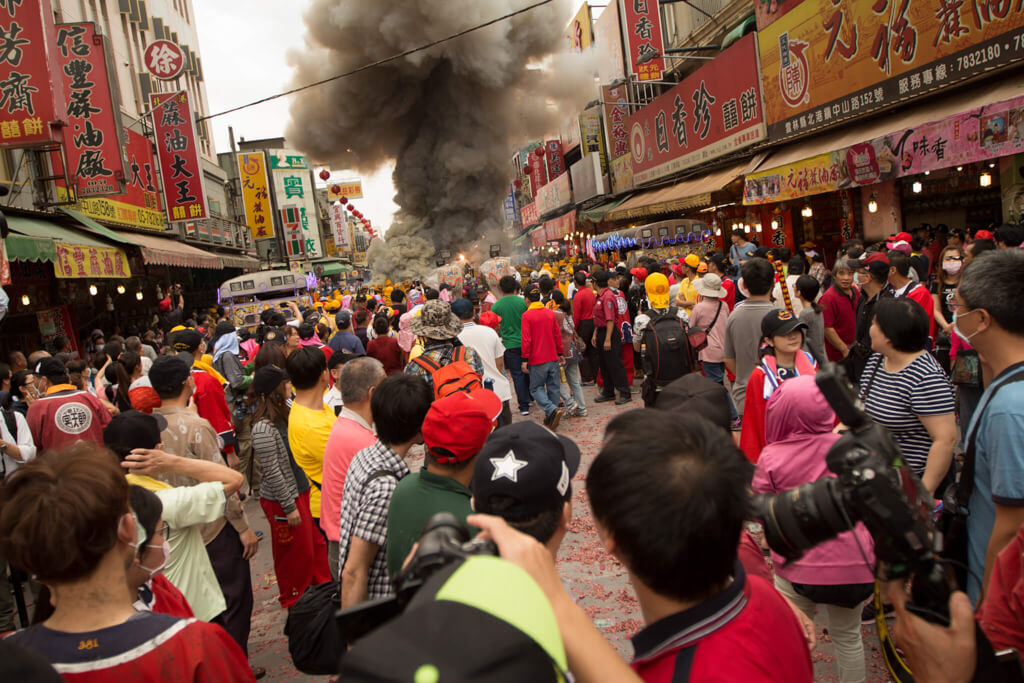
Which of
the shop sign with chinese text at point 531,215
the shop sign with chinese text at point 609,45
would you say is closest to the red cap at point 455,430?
the shop sign with chinese text at point 609,45

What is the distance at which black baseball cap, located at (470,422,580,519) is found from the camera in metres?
1.77

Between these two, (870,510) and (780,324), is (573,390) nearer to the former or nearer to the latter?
(780,324)

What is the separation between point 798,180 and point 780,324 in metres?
10.3

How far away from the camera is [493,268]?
19297 mm

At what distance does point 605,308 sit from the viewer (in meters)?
8.41

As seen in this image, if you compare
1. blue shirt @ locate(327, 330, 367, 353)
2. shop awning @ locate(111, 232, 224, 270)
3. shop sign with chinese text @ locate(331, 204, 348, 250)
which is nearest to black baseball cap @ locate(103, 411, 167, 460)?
blue shirt @ locate(327, 330, 367, 353)

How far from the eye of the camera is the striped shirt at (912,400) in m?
2.88

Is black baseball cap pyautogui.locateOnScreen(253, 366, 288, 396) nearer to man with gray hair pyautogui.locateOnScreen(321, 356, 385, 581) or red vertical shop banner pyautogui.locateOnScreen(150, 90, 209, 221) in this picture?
man with gray hair pyautogui.locateOnScreen(321, 356, 385, 581)

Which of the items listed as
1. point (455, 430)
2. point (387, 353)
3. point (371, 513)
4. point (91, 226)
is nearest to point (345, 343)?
point (387, 353)

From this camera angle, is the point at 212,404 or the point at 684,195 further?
the point at 684,195

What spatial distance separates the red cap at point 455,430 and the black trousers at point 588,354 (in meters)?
6.72

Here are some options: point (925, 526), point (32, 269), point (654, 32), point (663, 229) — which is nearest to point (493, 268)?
point (663, 229)

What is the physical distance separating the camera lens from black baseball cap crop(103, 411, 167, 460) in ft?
8.72

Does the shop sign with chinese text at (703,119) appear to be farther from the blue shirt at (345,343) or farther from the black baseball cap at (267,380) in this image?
the black baseball cap at (267,380)
